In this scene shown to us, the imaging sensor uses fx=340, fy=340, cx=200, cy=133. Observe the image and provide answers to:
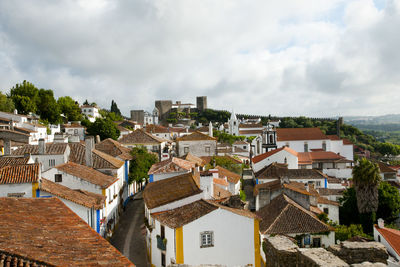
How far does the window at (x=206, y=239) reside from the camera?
50.2ft

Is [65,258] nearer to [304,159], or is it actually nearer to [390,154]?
[304,159]

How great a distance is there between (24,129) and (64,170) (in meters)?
27.6

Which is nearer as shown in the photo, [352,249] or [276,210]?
[352,249]

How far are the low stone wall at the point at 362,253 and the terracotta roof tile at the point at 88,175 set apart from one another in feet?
53.0

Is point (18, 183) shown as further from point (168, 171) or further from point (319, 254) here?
point (319, 254)

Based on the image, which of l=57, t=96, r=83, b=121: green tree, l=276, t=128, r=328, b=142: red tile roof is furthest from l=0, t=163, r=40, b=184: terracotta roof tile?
l=276, t=128, r=328, b=142: red tile roof

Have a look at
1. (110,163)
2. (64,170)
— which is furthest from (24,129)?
(64,170)

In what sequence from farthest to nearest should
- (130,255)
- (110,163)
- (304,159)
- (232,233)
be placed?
(304,159)
(110,163)
(130,255)
(232,233)

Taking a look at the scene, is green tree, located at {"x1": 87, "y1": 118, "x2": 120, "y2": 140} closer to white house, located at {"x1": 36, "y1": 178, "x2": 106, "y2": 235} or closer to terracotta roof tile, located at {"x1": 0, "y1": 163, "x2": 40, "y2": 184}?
white house, located at {"x1": 36, "y1": 178, "x2": 106, "y2": 235}

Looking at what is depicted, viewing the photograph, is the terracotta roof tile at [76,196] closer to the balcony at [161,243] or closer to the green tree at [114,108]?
the balcony at [161,243]

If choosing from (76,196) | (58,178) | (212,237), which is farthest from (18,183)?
(212,237)

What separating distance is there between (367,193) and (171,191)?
23466mm

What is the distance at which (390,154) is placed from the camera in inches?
3755

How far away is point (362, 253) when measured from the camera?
425 inches
